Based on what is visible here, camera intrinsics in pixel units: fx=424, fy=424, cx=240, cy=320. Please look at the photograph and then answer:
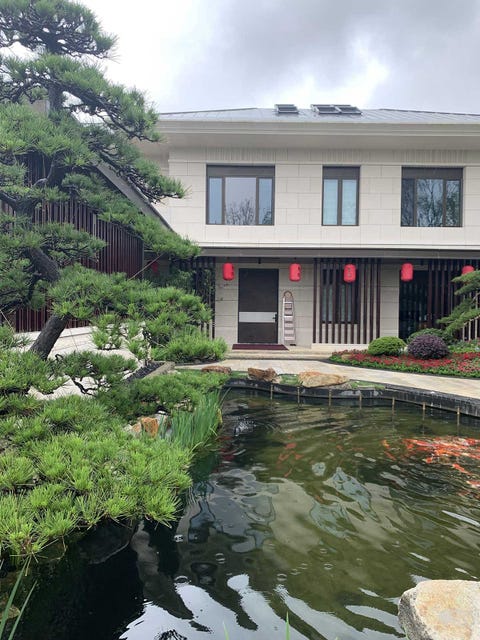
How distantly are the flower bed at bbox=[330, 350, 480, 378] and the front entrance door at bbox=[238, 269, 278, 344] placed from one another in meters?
2.89

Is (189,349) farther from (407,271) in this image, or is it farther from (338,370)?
(407,271)

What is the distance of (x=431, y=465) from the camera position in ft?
13.5

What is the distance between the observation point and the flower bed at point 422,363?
28.2 ft

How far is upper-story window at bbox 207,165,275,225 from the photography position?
1178 centimetres

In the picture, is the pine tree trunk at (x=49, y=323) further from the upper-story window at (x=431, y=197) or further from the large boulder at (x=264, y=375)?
the upper-story window at (x=431, y=197)

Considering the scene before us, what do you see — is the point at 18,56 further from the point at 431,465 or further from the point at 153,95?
the point at 431,465

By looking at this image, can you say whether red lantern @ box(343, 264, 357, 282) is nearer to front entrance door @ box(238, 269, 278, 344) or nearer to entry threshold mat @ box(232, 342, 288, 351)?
front entrance door @ box(238, 269, 278, 344)

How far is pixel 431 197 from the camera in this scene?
39.1 feet

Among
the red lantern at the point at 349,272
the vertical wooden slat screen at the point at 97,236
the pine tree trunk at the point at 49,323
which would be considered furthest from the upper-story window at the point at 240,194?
the pine tree trunk at the point at 49,323

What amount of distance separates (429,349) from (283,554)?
7965 mm

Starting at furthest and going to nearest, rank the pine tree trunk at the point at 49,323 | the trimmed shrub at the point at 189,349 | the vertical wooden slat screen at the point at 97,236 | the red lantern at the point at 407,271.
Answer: the red lantern at the point at 407,271, the vertical wooden slat screen at the point at 97,236, the pine tree trunk at the point at 49,323, the trimmed shrub at the point at 189,349

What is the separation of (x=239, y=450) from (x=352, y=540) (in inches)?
71.1

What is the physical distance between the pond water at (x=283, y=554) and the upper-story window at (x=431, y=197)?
891cm

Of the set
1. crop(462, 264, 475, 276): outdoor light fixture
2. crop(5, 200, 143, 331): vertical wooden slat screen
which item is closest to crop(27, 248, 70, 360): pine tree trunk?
crop(5, 200, 143, 331): vertical wooden slat screen
